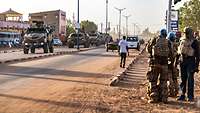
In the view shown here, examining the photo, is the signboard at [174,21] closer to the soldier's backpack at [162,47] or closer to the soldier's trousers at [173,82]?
the soldier's trousers at [173,82]

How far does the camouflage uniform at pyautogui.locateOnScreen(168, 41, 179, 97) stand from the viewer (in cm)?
1341

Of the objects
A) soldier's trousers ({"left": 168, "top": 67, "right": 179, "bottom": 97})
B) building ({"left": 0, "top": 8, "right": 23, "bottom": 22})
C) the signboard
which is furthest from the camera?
building ({"left": 0, "top": 8, "right": 23, "bottom": 22})

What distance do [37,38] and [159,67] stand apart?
3434 cm

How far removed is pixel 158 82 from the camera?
13.3m

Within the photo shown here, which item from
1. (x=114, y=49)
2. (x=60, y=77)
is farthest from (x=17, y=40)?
(x=60, y=77)

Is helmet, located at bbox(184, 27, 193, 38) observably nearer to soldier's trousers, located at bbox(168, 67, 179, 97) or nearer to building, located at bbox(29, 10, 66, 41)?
soldier's trousers, located at bbox(168, 67, 179, 97)

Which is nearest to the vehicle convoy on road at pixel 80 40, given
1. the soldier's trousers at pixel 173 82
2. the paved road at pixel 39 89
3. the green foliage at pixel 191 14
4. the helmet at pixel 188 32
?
the green foliage at pixel 191 14

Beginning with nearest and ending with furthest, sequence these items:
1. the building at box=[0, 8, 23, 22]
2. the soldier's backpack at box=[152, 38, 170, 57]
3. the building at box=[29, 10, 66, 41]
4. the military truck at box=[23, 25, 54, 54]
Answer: the soldier's backpack at box=[152, 38, 170, 57]
the military truck at box=[23, 25, 54, 54]
the building at box=[29, 10, 66, 41]
the building at box=[0, 8, 23, 22]

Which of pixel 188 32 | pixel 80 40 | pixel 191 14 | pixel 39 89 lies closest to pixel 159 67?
pixel 188 32

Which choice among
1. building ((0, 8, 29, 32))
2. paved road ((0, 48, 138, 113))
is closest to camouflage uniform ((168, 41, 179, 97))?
paved road ((0, 48, 138, 113))

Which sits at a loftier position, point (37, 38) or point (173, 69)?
point (37, 38)

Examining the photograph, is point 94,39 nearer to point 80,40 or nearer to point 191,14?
point 80,40

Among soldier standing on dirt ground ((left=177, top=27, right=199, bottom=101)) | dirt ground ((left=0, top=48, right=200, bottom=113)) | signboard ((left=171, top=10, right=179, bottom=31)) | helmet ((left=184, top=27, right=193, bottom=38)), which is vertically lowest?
dirt ground ((left=0, top=48, right=200, bottom=113))

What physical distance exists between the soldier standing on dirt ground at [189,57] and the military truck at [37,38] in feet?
112
